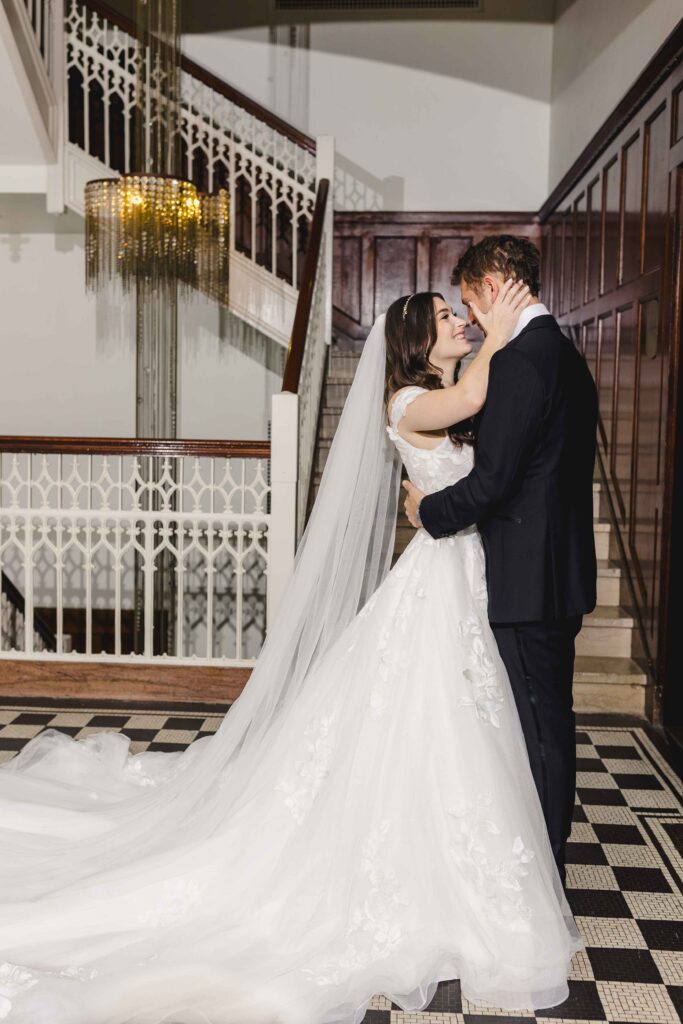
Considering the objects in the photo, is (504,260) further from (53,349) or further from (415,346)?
(53,349)

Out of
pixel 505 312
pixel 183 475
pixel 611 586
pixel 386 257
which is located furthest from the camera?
pixel 386 257

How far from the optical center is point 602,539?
17.4ft

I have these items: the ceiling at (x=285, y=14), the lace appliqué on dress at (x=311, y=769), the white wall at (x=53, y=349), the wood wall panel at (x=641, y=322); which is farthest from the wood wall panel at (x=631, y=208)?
the white wall at (x=53, y=349)

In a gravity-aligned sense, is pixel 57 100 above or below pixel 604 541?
above

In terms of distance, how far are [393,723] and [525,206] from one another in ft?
21.8

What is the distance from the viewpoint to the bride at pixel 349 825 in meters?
2.17

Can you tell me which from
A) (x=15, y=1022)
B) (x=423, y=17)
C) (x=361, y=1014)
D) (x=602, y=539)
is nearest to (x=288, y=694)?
(x=361, y=1014)

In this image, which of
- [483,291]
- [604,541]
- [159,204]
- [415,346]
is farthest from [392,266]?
[483,291]

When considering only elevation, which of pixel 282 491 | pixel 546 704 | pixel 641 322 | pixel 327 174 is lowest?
pixel 546 704

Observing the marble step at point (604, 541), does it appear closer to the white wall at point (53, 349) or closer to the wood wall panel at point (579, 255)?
the wood wall panel at point (579, 255)

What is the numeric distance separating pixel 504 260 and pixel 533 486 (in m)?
0.55

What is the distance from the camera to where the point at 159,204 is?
610 cm

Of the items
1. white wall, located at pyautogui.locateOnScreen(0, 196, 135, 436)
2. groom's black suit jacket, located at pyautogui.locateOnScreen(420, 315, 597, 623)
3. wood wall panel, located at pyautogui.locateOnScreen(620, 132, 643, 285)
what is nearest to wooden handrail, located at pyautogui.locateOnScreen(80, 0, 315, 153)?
white wall, located at pyautogui.locateOnScreen(0, 196, 135, 436)

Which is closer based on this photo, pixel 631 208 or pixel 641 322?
pixel 641 322
